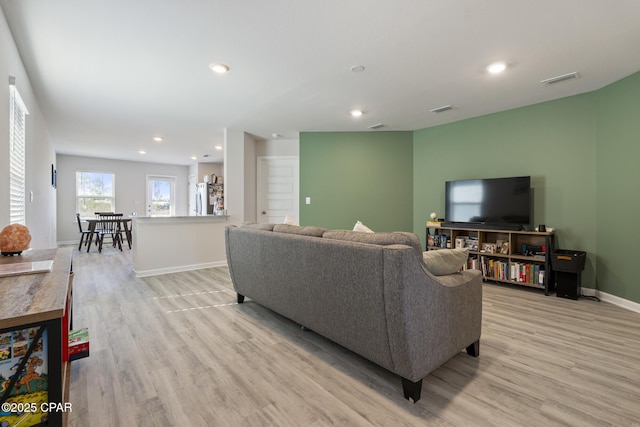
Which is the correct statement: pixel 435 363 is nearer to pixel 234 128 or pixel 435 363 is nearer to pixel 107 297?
pixel 107 297

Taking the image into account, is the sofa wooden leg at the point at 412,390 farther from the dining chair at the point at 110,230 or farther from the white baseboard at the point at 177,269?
the dining chair at the point at 110,230

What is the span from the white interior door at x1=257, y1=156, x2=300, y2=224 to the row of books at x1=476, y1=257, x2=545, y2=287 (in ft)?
10.7

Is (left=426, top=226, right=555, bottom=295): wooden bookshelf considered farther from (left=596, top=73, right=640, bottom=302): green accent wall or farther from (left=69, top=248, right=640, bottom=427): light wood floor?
(left=69, top=248, right=640, bottom=427): light wood floor

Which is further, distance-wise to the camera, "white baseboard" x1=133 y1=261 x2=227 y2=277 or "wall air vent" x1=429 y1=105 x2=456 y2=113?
"white baseboard" x1=133 y1=261 x2=227 y2=277

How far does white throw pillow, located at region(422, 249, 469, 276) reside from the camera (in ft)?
5.69

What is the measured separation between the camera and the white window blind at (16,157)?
7.67 ft

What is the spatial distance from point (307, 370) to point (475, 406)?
941mm

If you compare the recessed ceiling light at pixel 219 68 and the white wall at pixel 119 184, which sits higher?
the recessed ceiling light at pixel 219 68

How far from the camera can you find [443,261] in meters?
1.79

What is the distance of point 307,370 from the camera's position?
186 cm

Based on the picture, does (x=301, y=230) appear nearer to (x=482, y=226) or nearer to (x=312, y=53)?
(x=312, y=53)

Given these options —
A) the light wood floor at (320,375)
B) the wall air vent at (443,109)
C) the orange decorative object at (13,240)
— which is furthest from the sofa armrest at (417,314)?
the wall air vent at (443,109)

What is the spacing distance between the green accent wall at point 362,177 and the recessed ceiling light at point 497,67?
2.33 m

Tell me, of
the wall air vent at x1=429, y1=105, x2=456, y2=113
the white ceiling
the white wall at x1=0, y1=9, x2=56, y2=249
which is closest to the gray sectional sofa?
the white ceiling
